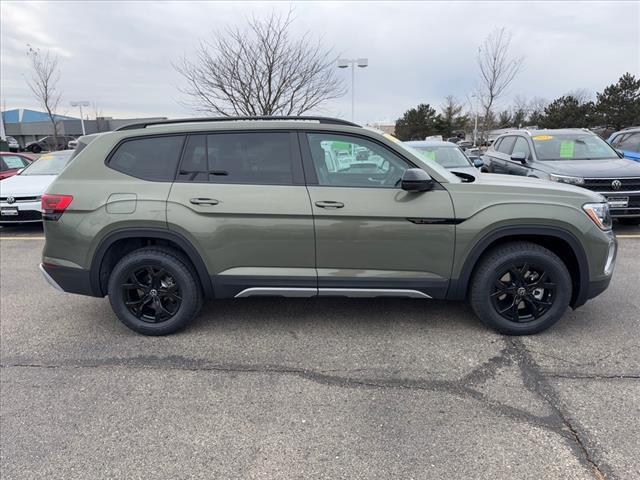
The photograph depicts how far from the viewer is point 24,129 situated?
5800 cm

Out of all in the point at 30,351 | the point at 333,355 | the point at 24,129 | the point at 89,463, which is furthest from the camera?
the point at 24,129

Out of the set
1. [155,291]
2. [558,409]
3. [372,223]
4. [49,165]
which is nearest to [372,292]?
[372,223]

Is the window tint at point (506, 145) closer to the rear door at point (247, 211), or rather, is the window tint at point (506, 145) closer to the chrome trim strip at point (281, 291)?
the rear door at point (247, 211)

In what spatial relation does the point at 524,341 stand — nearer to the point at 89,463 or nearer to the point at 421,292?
the point at 421,292

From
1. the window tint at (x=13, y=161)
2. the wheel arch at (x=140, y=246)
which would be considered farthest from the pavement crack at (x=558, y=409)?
the window tint at (x=13, y=161)

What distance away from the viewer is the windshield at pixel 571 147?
312 inches

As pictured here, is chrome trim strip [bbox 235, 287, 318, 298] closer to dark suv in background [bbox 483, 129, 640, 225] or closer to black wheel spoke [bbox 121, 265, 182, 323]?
black wheel spoke [bbox 121, 265, 182, 323]

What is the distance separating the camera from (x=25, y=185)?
8.47m

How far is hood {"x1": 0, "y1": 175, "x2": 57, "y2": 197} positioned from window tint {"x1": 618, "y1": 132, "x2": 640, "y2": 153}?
12.5 metres

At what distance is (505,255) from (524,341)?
731 millimetres

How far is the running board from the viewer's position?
3.62m

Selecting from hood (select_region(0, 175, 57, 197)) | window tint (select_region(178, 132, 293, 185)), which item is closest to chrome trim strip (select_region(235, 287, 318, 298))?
window tint (select_region(178, 132, 293, 185))

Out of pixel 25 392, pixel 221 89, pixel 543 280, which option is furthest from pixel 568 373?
pixel 221 89

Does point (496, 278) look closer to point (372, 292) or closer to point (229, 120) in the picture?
point (372, 292)
